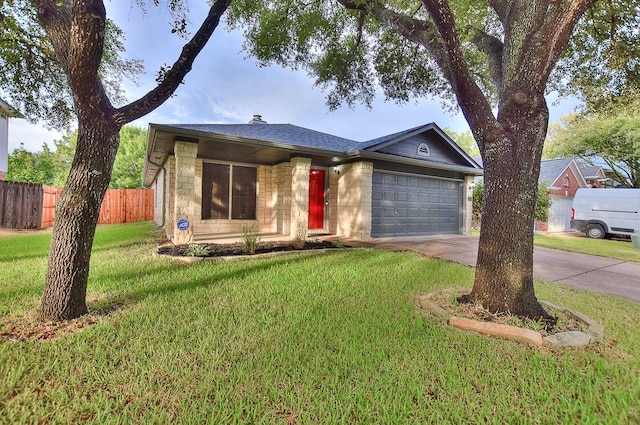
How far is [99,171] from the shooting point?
2811mm

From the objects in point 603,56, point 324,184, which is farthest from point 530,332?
point 324,184

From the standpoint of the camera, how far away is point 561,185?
58.3 ft

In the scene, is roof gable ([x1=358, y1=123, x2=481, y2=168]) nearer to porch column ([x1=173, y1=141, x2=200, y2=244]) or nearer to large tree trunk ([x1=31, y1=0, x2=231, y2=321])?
porch column ([x1=173, y1=141, x2=200, y2=244])

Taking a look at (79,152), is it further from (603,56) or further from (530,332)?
(603,56)

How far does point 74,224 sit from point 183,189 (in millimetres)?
4136

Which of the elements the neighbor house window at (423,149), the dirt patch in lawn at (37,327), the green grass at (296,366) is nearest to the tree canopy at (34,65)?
the green grass at (296,366)

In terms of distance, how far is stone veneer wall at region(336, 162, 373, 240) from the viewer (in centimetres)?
891

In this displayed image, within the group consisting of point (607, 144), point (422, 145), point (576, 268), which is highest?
point (607, 144)

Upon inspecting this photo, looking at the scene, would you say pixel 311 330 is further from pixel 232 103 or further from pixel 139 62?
pixel 232 103

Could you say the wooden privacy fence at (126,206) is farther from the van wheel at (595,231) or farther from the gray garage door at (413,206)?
the van wheel at (595,231)

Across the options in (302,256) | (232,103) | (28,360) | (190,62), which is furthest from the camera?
(232,103)

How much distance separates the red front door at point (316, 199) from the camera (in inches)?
406

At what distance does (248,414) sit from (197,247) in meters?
4.93

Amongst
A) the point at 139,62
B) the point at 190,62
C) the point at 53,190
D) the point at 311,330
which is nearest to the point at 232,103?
the point at 53,190
